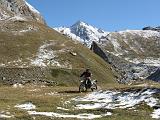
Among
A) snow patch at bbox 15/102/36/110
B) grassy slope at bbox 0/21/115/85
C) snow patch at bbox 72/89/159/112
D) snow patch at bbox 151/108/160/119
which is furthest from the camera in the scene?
grassy slope at bbox 0/21/115/85

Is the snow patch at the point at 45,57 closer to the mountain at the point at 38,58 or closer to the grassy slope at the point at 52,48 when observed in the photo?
the mountain at the point at 38,58

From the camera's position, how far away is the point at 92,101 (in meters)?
45.5

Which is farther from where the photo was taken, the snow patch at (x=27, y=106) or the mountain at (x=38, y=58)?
the mountain at (x=38, y=58)

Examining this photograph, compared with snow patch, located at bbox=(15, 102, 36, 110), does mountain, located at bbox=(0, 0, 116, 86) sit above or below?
above

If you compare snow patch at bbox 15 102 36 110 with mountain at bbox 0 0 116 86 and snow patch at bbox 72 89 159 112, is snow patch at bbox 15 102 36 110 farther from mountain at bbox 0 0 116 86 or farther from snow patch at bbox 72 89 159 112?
mountain at bbox 0 0 116 86

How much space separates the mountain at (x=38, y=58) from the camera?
119750mm

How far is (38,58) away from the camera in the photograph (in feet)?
449

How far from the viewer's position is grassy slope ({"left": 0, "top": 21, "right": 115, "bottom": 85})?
12594 cm

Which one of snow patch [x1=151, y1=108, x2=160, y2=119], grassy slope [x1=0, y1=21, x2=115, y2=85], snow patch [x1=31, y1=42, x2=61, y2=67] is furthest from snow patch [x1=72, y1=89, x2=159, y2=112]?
snow patch [x1=31, y1=42, x2=61, y2=67]

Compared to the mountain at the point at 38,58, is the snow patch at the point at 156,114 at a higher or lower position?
lower

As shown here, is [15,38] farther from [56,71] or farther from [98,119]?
[98,119]

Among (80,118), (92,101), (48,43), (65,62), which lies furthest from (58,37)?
(80,118)

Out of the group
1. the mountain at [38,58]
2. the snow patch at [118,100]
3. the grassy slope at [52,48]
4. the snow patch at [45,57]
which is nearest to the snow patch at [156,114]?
the snow patch at [118,100]

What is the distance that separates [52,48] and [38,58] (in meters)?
13.1
